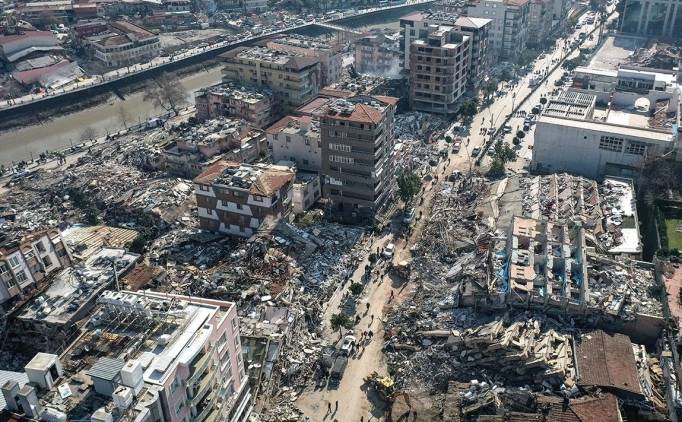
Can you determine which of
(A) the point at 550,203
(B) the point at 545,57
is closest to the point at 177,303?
(A) the point at 550,203

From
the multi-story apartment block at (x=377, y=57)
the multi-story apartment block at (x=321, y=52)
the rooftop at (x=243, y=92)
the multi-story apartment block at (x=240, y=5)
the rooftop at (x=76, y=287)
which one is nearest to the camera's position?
the rooftop at (x=76, y=287)

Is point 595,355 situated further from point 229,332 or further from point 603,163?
point 603,163

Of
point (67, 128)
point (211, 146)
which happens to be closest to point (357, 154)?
point (211, 146)

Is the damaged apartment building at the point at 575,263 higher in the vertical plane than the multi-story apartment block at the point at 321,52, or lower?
lower


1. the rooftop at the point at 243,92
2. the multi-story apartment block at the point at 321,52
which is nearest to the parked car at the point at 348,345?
the rooftop at the point at 243,92

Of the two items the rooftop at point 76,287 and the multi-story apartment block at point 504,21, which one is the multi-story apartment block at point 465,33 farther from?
the rooftop at point 76,287

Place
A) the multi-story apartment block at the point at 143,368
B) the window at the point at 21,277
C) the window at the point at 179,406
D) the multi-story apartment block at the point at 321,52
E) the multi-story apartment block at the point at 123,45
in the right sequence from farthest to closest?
the multi-story apartment block at the point at 123,45
the multi-story apartment block at the point at 321,52
the window at the point at 21,277
the window at the point at 179,406
the multi-story apartment block at the point at 143,368

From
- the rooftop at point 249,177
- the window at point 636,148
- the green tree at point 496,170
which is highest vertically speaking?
the rooftop at point 249,177
